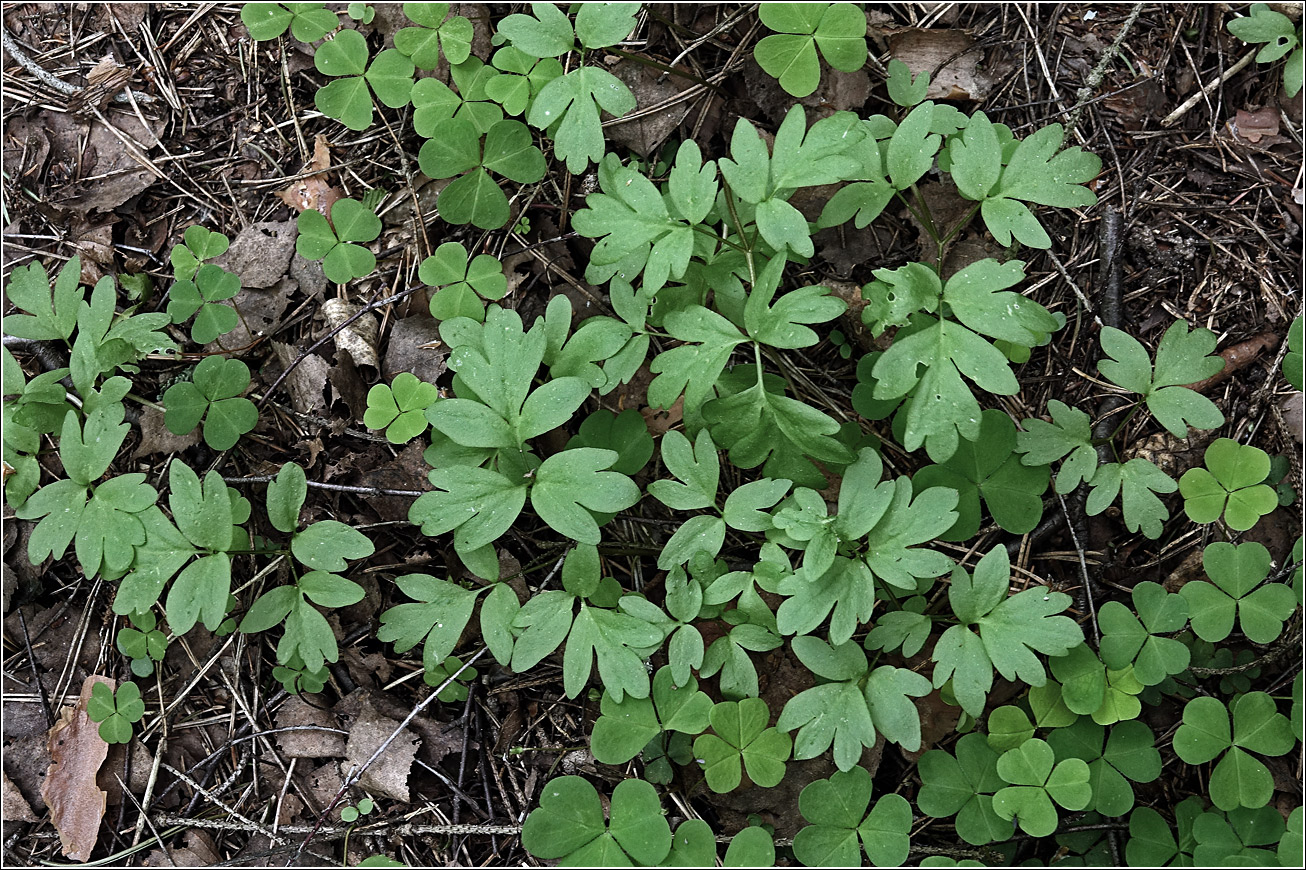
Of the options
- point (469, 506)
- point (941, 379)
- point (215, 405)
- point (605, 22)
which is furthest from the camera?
point (215, 405)

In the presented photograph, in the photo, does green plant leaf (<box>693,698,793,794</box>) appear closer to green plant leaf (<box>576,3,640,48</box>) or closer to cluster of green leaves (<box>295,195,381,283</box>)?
cluster of green leaves (<box>295,195,381,283</box>)

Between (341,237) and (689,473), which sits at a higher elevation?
(341,237)

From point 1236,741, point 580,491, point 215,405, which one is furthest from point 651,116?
point 1236,741

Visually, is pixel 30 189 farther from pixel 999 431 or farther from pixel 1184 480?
pixel 1184 480

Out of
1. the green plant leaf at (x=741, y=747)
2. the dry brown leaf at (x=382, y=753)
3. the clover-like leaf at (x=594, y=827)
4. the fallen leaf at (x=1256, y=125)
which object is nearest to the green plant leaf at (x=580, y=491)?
the green plant leaf at (x=741, y=747)

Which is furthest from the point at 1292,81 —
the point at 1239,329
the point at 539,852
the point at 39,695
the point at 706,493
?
the point at 39,695

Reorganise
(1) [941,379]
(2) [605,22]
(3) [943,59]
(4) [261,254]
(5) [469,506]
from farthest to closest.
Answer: (4) [261,254] < (3) [943,59] < (2) [605,22] < (5) [469,506] < (1) [941,379]

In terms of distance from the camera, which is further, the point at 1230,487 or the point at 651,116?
the point at 651,116

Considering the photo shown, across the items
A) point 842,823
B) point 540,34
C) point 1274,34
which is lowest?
point 842,823

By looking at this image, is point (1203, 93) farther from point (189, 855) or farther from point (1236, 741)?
point (189, 855)
